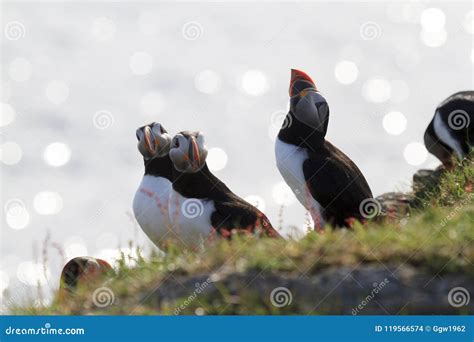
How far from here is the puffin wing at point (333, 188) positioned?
997 cm

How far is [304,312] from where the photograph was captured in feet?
23.2

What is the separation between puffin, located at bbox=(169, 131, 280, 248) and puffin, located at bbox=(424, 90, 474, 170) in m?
4.16

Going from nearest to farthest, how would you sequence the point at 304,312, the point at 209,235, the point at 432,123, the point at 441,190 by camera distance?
the point at 304,312 → the point at 209,235 → the point at 441,190 → the point at 432,123

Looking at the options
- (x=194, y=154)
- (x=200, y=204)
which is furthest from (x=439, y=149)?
(x=200, y=204)

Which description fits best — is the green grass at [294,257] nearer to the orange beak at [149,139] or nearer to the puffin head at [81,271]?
the puffin head at [81,271]

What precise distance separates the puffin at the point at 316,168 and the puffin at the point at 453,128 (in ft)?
9.19

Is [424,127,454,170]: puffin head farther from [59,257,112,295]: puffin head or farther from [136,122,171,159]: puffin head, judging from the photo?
[59,257,112,295]: puffin head

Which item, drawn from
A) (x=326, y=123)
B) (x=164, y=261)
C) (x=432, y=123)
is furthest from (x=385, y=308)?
(x=432, y=123)

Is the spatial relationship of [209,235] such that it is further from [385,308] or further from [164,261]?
[385,308]

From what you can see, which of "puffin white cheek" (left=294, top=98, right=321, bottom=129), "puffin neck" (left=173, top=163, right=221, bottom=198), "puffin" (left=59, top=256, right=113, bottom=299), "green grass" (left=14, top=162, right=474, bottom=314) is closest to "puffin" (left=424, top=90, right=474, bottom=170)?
"puffin white cheek" (left=294, top=98, right=321, bottom=129)

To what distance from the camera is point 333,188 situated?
995 cm

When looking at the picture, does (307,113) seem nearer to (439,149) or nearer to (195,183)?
(195,183)

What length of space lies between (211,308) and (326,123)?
367cm

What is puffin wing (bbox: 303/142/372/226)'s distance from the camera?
9.97 m
